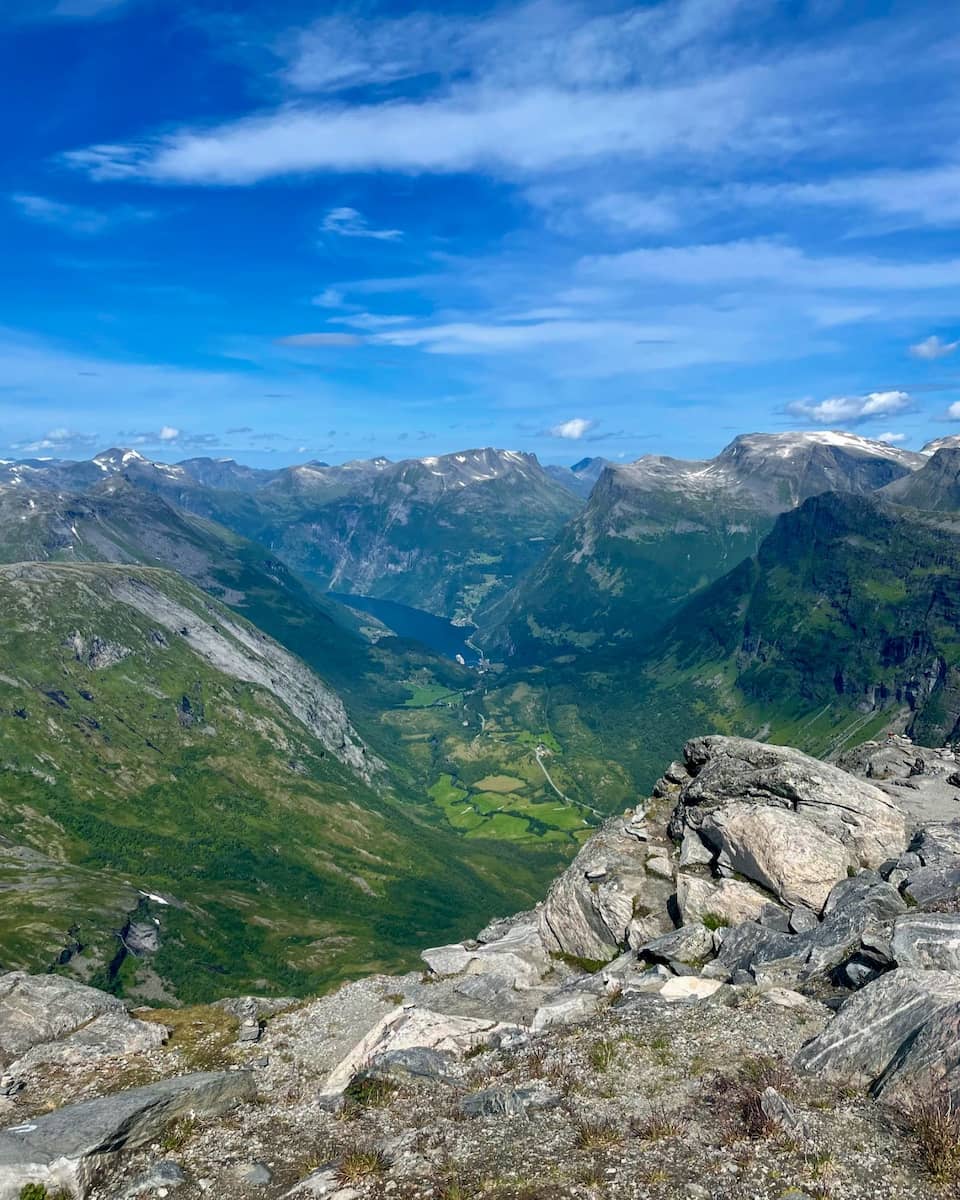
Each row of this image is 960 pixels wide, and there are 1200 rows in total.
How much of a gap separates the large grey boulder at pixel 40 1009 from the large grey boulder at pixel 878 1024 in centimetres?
3877

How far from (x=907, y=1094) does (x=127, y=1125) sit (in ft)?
83.1

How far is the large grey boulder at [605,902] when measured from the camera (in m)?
44.8

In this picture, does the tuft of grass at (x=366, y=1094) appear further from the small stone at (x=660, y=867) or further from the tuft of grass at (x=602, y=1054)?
the small stone at (x=660, y=867)

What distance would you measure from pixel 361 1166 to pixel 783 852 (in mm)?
28532

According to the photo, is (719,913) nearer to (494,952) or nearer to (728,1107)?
(494,952)

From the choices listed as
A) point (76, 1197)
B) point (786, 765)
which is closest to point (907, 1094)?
point (76, 1197)

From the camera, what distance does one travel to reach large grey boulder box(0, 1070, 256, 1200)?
23234 millimetres

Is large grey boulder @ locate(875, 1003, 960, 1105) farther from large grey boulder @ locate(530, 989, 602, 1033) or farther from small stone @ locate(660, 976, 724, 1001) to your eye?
large grey boulder @ locate(530, 989, 602, 1033)

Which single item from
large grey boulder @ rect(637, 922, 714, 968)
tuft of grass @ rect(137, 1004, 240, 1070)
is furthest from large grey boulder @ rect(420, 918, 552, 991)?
tuft of grass @ rect(137, 1004, 240, 1070)

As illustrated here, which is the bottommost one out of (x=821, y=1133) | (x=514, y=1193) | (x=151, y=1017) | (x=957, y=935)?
(x=151, y=1017)

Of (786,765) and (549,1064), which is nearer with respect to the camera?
(549,1064)

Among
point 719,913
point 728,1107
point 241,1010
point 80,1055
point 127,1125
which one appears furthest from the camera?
point 241,1010

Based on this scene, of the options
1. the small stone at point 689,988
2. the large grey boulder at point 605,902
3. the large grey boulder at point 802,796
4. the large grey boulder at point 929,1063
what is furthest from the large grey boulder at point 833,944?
the large grey boulder at point 605,902

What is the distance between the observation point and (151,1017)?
151ft
